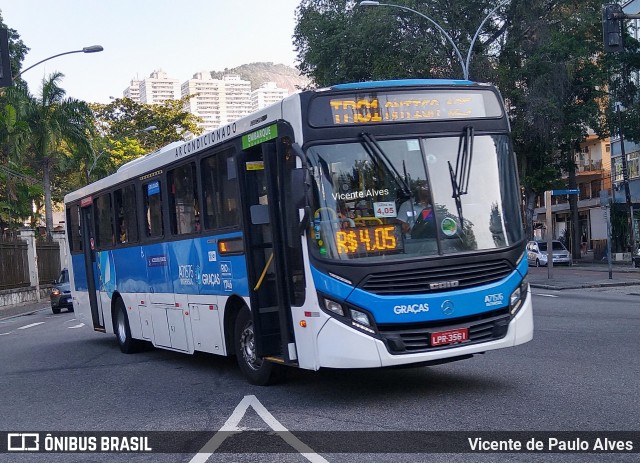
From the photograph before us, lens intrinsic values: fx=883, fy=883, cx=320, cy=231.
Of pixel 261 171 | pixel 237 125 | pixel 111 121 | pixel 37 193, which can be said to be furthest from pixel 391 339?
pixel 111 121

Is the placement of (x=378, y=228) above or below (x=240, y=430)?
above

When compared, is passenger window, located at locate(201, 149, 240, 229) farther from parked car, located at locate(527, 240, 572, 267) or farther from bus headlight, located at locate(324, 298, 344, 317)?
parked car, located at locate(527, 240, 572, 267)

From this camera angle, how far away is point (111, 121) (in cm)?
6297

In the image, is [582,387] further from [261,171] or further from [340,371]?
[261,171]

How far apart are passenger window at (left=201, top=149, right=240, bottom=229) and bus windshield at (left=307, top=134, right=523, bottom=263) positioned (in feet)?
6.08

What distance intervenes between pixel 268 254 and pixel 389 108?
213 cm

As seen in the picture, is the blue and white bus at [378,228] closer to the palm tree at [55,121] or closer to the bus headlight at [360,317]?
the bus headlight at [360,317]

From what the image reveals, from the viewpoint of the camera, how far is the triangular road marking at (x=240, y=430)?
669 centimetres

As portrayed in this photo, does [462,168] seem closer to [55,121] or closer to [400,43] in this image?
[400,43]

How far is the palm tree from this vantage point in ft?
132

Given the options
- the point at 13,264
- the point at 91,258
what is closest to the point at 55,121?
the point at 13,264

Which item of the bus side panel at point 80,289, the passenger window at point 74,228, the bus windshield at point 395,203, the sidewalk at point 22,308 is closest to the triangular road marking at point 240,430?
the bus windshield at point 395,203

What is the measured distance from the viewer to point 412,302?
825 cm

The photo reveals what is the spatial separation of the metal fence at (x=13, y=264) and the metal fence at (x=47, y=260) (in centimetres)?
198
